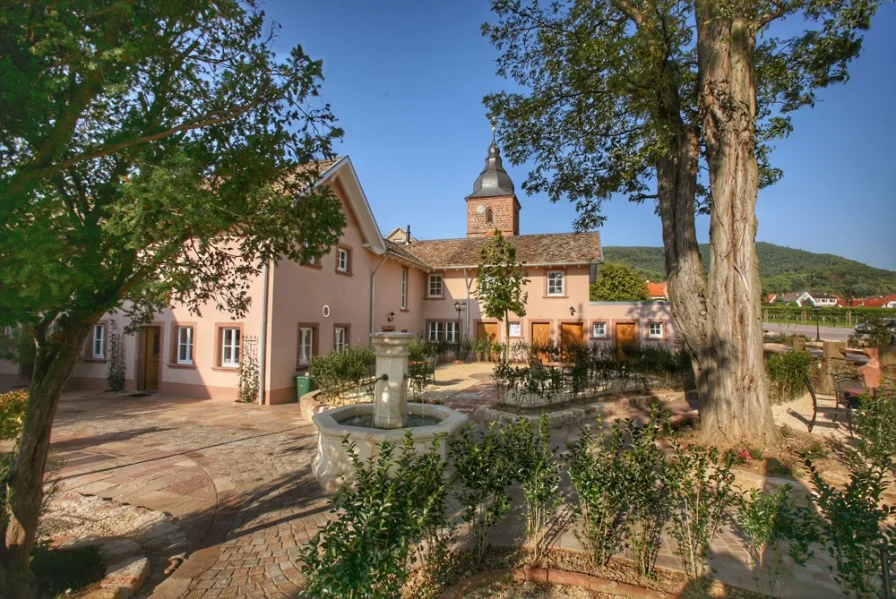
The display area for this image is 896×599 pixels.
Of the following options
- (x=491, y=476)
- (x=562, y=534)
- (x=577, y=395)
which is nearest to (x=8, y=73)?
(x=491, y=476)

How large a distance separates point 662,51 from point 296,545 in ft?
29.9

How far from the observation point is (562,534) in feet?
14.4

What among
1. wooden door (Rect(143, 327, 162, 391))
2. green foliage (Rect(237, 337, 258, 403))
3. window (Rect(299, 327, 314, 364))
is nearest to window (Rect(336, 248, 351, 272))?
window (Rect(299, 327, 314, 364))

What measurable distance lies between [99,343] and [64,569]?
1362 centimetres

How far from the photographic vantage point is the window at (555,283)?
2259 cm

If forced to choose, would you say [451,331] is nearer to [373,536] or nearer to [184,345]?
[184,345]

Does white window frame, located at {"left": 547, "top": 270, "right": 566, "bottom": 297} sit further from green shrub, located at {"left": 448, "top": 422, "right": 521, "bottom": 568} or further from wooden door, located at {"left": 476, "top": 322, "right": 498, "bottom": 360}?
green shrub, located at {"left": 448, "top": 422, "right": 521, "bottom": 568}

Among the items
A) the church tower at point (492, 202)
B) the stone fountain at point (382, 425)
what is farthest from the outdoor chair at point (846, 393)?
the church tower at point (492, 202)

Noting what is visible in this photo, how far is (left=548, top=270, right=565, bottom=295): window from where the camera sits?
22586 millimetres

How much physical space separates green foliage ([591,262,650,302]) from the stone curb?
4103 centimetres

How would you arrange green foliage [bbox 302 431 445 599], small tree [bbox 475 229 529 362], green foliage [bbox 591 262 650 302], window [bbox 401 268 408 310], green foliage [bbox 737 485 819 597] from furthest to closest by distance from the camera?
1. green foliage [bbox 591 262 650 302]
2. window [bbox 401 268 408 310]
3. small tree [bbox 475 229 529 362]
4. green foliage [bbox 737 485 819 597]
5. green foliage [bbox 302 431 445 599]

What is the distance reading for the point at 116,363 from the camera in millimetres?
13836

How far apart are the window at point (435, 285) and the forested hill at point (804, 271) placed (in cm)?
3536

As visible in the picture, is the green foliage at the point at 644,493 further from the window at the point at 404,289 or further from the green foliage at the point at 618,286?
the green foliage at the point at 618,286
